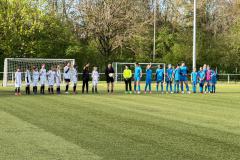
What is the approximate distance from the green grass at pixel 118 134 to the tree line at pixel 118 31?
1340 inches

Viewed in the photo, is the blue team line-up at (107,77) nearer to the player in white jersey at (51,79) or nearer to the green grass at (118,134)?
the player in white jersey at (51,79)

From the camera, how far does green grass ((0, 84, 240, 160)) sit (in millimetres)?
9262

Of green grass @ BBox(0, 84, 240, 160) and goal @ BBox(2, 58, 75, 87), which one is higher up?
goal @ BBox(2, 58, 75, 87)

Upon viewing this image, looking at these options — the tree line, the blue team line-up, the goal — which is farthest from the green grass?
the tree line

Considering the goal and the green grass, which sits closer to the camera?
the green grass

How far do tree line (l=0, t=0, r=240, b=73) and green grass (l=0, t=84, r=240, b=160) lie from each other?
34.0 meters

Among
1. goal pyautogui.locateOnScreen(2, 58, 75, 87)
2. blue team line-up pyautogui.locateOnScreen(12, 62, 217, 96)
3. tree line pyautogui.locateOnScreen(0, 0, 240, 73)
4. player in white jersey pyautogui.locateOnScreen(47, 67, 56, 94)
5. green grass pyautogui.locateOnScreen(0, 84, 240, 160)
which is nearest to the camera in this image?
green grass pyautogui.locateOnScreen(0, 84, 240, 160)

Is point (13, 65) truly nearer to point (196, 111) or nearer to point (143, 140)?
point (196, 111)

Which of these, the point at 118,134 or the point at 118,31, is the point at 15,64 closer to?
the point at 118,31

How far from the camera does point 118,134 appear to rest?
466 inches

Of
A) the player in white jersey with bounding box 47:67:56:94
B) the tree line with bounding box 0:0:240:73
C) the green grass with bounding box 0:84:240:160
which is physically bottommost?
the green grass with bounding box 0:84:240:160

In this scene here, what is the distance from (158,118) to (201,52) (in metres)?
47.4

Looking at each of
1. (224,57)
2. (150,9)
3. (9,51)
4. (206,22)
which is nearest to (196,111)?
(9,51)

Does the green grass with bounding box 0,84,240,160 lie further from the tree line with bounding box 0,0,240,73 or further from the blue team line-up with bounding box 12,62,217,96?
the tree line with bounding box 0,0,240,73
